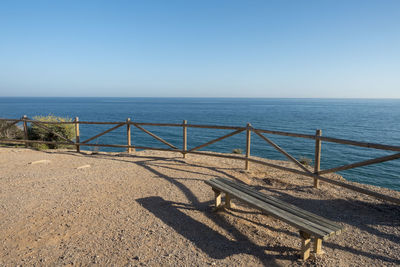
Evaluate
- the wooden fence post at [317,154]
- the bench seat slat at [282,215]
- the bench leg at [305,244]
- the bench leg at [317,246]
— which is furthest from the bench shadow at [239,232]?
the wooden fence post at [317,154]

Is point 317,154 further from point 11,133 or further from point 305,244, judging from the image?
point 11,133

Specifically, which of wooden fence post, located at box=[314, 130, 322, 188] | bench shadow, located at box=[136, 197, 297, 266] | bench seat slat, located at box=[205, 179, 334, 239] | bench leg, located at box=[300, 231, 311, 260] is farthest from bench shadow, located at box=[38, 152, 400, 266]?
wooden fence post, located at box=[314, 130, 322, 188]

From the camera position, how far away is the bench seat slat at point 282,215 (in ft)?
10.9

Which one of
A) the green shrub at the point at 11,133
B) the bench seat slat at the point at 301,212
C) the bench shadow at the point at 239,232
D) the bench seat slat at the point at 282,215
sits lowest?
the bench shadow at the point at 239,232

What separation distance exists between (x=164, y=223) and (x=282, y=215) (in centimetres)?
210

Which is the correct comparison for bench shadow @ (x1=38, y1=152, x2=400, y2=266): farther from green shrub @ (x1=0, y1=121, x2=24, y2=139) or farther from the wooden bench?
green shrub @ (x1=0, y1=121, x2=24, y2=139)

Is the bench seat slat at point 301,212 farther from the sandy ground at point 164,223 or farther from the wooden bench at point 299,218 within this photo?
the sandy ground at point 164,223

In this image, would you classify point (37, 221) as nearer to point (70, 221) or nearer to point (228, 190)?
point (70, 221)

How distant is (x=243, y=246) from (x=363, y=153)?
76.6 feet

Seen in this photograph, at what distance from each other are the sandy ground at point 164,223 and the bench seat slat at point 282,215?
1.78 ft

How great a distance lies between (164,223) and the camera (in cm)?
456

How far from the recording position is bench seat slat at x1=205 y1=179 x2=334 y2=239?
10.9ft

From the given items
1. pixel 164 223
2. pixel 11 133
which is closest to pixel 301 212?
pixel 164 223

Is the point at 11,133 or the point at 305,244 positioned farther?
the point at 11,133
